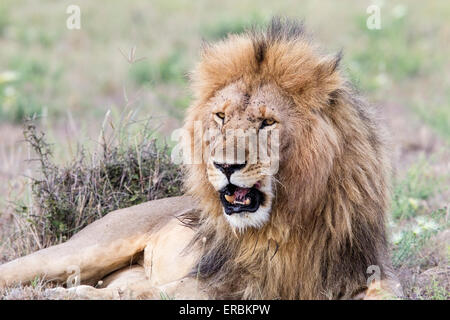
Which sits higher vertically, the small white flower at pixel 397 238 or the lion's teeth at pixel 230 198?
the lion's teeth at pixel 230 198

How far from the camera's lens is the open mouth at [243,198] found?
4090 mm

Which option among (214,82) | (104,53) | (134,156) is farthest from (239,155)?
(104,53)

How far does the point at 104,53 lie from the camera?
13.1 m

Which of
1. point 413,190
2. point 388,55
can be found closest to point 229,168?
point 413,190

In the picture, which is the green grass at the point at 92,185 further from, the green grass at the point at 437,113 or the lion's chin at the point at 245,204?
the green grass at the point at 437,113

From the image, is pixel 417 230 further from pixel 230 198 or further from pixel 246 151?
pixel 246 151

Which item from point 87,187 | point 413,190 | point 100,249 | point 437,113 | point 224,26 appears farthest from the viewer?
point 224,26

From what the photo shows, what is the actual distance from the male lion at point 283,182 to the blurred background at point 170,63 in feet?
7.79

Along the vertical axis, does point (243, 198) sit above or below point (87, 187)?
above

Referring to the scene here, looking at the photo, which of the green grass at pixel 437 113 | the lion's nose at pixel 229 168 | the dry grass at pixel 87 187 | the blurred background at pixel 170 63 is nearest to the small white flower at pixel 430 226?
the blurred background at pixel 170 63

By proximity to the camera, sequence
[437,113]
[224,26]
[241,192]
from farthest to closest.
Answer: [224,26] → [437,113] → [241,192]

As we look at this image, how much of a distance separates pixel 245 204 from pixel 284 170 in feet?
0.85

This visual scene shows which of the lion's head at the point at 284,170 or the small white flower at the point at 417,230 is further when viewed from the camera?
the small white flower at the point at 417,230

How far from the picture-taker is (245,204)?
410 cm
